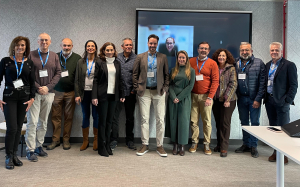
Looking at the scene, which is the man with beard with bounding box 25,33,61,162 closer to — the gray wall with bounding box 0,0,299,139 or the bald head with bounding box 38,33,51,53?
the bald head with bounding box 38,33,51,53

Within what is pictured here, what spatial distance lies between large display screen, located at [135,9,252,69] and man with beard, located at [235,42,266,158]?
0.59 m

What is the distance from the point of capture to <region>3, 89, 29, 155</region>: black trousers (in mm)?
2852

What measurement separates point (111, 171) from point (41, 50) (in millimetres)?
1927

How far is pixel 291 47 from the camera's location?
411 centimetres

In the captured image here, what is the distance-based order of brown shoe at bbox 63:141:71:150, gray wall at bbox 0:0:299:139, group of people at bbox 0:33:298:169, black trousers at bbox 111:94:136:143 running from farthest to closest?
gray wall at bbox 0:0:299:139 < black trousers at bbox 111:94:136:143 < brown shoe at bbox 63:141:71:150 < group of people at bbox 0:33:298:169

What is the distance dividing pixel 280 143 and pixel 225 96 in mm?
1989

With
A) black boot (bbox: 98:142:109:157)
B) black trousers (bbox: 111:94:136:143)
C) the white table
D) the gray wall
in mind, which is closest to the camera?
the white table

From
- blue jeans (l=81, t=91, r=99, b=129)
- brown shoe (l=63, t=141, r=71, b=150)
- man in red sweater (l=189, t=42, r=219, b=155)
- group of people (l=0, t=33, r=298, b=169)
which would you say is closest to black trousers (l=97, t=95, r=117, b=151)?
group of people (l=0, t=33, r=298, b=169)

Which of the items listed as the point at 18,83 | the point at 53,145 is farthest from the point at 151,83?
the point at 53,145

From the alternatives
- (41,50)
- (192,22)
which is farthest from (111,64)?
(192,22)

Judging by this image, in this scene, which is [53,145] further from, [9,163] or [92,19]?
[92,19]

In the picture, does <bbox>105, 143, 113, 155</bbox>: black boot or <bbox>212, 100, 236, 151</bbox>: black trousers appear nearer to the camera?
<bbox>105, 143, 113, 155</bbox>: black boot

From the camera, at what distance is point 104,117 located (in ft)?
11.2

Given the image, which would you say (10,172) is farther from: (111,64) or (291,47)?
(291,47)
